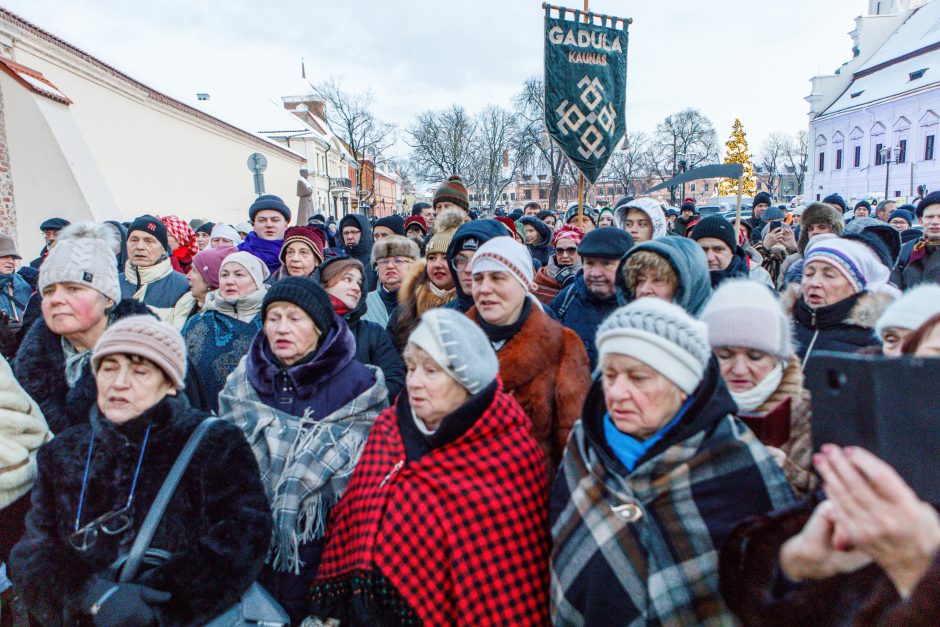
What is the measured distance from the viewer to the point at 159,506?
202 cm

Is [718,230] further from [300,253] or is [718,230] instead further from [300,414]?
[300,414]

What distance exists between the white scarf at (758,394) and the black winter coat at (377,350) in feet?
5.88

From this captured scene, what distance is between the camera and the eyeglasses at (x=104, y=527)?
1985 millimetres

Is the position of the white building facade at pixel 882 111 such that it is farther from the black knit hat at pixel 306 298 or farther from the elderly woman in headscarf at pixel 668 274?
the black knit hat at pixel 306 298

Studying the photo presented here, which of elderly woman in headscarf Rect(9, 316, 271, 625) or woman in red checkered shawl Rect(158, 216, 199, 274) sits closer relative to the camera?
elderly woman in headscarf Rect(9, 316, 271, 625)

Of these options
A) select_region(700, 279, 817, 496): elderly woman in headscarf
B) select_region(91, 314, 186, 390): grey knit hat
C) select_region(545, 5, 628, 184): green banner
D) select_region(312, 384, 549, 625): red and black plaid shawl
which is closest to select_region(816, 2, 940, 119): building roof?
select_region(545, 5, 628, 184): green banner

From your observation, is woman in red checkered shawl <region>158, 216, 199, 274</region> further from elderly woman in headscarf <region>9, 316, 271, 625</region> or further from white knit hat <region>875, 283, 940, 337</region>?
white knit hat <region>875, 283, 940, 337</region>

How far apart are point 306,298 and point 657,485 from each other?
1.75 meters

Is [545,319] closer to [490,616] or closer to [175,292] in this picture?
[490,616]

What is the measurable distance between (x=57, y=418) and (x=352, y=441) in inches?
55.2

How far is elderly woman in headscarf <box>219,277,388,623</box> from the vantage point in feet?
7.84

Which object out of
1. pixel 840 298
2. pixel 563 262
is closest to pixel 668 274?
pixel 840 298

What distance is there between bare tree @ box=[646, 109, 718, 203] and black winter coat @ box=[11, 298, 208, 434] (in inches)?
2350

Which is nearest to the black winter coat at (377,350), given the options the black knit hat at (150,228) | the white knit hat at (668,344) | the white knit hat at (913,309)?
the white knit hat at (668,344)
